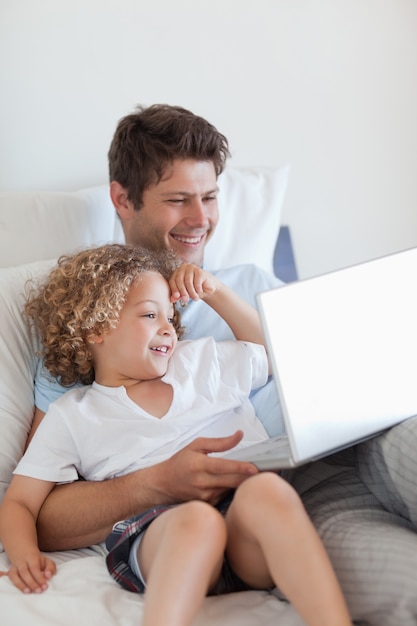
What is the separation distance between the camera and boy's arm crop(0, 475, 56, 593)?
1.21 metres

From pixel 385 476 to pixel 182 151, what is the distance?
0.86 m

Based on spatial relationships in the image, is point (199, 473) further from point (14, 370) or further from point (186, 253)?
point (186, 253)

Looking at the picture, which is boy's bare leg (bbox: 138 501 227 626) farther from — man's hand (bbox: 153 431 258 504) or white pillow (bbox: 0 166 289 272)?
white pillow (bbox: 0 166 289 272)

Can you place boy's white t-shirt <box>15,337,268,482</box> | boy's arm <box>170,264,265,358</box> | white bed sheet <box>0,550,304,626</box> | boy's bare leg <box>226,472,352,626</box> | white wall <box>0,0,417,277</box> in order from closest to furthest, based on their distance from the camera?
1. boy's bare leg <box>226,472,352,626</box>
2. white bed sheet <box>0,550,304,626</box>
3. boy's white t-shirt <box>15,337,268,482</box>
4. boy's arm <box>170,264,265,358</box>
5. white wall <box>0,0,417,277</box>

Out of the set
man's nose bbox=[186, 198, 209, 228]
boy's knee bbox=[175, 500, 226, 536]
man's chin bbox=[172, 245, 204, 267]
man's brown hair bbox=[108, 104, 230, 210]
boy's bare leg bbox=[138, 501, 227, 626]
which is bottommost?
boy's bare leg bbox=[138, 501, 227, 626]

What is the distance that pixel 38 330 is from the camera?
1.62m

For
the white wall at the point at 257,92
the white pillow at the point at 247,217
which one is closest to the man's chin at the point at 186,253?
the white pillow at the point at 247,217

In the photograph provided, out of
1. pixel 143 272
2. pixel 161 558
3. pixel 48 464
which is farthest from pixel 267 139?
pixel 161 558

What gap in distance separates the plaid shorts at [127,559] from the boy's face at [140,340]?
30cm

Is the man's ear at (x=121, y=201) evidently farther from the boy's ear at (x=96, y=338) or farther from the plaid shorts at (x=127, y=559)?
the plaid shorts at (x=127, y=559)

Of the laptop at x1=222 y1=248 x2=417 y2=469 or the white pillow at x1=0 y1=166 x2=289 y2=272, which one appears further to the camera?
the white pillow at x1=0 y1=166 x2=289 y2=272

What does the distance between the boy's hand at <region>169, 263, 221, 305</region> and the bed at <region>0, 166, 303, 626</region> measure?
0.34 m

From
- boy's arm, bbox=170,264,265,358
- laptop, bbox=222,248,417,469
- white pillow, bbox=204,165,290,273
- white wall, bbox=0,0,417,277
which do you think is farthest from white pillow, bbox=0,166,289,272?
laptop, bbox=222,248,417,469

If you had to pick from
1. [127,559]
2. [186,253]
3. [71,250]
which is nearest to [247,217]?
[186,253]
